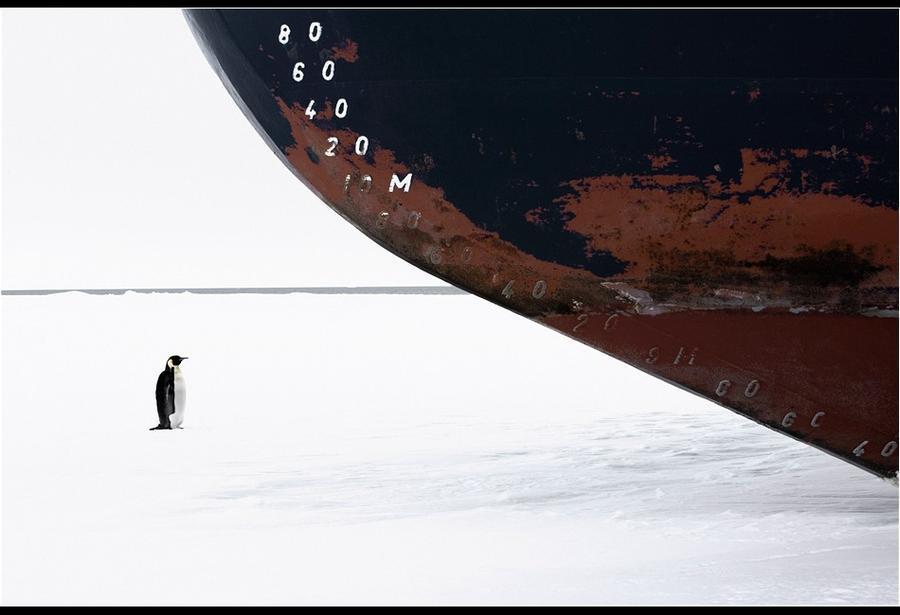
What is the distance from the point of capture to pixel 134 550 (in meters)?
3.20

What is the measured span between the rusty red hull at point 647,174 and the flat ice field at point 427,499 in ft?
1.65

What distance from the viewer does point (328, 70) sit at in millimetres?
3279

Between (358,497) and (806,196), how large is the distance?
1.77 metres

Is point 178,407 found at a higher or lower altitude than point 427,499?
lower

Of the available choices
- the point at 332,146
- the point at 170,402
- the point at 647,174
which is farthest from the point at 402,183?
the point at 170,402

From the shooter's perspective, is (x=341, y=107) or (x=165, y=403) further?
(x=165, y=403)

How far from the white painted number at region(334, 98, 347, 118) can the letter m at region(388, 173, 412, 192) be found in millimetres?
230

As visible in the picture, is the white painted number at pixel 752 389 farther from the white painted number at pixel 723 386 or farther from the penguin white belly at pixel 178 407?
the penguin white belly at pixel 178 407

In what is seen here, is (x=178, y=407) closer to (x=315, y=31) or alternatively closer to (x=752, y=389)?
(x=315, y=31)

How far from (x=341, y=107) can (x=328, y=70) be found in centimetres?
11

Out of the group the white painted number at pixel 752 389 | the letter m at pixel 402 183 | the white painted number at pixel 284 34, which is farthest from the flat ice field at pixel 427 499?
the white painted number at pixel 284 34

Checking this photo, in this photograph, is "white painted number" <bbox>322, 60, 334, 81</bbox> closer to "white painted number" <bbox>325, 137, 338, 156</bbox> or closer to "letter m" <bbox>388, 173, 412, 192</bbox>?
"white painted number" <bbox>325, 137, 338, 156</bbox>

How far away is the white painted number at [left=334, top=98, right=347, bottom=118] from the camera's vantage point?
3283 millimetres

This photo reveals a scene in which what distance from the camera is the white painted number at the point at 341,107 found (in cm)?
328
